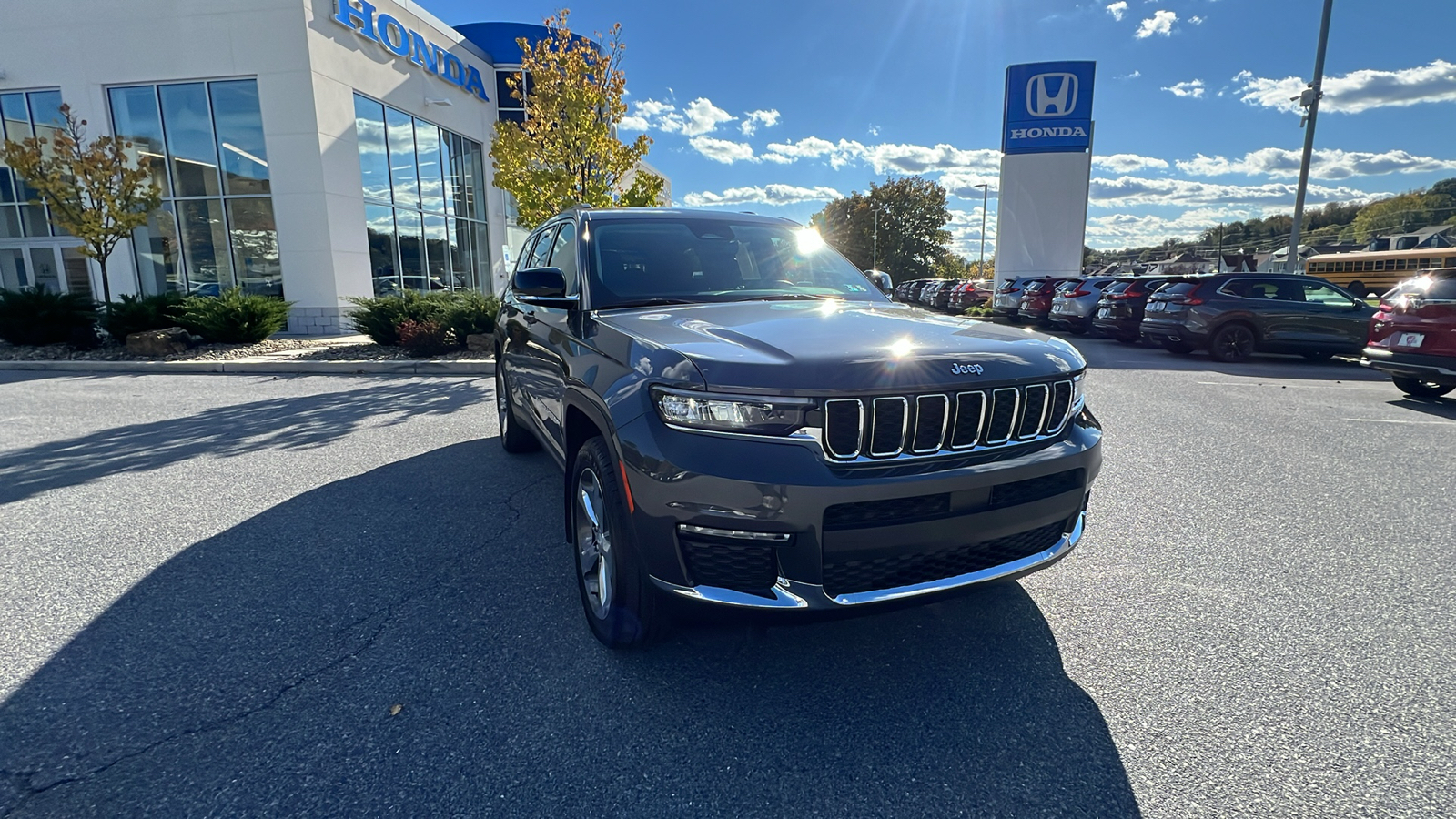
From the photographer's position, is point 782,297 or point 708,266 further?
point 708,266

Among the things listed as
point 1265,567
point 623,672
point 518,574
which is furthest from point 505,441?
point 1265,567

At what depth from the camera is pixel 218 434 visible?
21.9 ft

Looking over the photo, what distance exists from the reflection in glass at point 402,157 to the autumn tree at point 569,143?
7.06m

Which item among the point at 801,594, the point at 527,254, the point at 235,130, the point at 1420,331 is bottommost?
the point at 801,594

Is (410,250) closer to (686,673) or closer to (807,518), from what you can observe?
(686,673)

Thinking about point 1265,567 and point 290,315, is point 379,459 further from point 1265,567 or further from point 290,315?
point 290,315

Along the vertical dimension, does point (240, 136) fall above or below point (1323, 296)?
above

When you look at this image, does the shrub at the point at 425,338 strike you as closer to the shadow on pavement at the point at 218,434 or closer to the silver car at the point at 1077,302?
the shadow on pavement at the point at 218,434

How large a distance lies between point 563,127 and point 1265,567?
12034 mm

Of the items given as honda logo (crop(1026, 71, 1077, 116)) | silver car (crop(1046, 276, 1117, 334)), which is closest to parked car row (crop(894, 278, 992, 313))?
honda logo (crop(1026, 71, 1077, 116))

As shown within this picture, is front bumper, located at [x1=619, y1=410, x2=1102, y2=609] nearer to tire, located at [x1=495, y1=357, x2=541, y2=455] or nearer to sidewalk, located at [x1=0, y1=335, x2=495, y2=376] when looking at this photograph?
tire, located at [x1=495, y1=357, x2=541, y2=455]

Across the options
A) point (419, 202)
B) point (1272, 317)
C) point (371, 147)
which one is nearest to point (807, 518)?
point (1272, 317)

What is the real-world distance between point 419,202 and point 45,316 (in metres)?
9.15

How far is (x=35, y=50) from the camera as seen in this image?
16547mm
